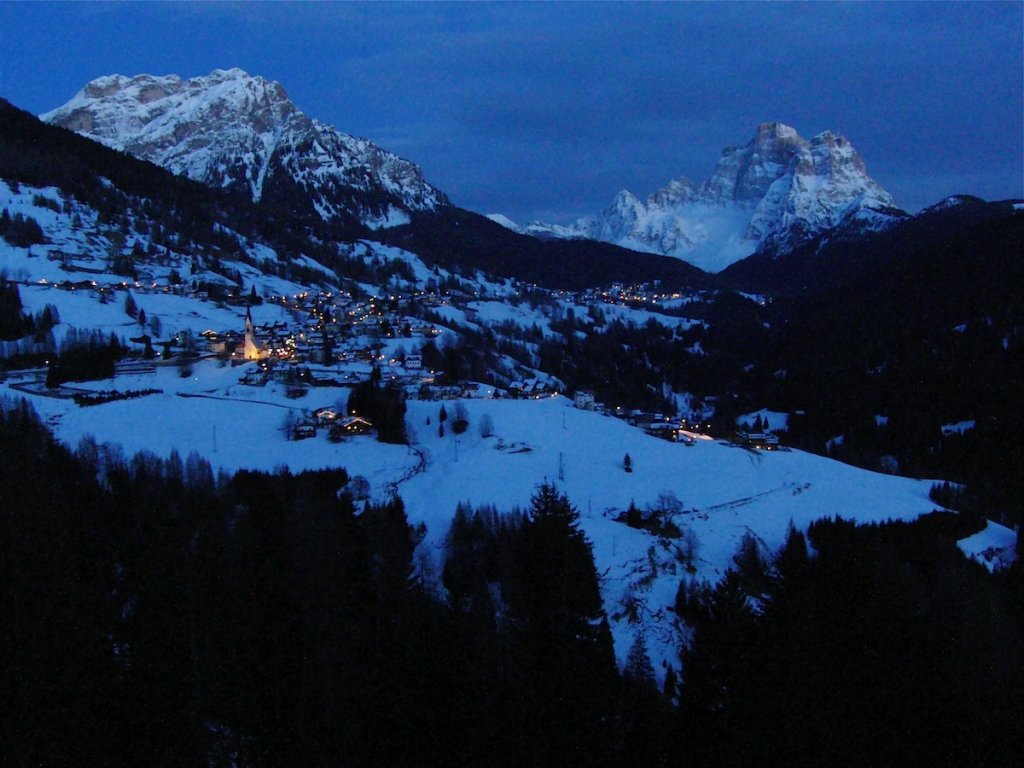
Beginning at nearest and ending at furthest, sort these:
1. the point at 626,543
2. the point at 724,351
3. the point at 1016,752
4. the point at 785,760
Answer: the point at 785,760, the point at 1016,752, the point at 626,543, the point at 724,351

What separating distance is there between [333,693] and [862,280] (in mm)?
170054

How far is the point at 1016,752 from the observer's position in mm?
22422

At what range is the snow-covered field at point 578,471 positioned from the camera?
42188 mm

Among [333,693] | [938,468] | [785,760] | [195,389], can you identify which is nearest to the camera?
[785,760]

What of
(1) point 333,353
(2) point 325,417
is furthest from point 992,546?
(1) point 333,353

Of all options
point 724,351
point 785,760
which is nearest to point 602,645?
point 785,760

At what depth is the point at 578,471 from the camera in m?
52.3

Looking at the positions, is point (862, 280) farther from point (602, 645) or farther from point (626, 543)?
point (602, 645)

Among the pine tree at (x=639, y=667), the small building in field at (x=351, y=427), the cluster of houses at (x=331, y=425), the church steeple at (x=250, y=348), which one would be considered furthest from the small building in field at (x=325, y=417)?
the pine tree at (x=639, y=667)

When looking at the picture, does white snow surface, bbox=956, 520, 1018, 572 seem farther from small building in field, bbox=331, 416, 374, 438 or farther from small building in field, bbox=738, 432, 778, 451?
small building in field, bbox=331, 416, 374, 438

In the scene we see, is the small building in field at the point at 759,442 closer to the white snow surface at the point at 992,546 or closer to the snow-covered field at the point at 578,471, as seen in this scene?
the snow-covered field at the point at 578,471

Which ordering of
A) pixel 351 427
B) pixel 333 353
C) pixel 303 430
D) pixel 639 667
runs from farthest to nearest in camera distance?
pixel 333 353 < pixel 351 427 < pixel 303 430 < pixel 639 667

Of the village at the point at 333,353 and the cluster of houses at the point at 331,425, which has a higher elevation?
the village at the point at 333,353

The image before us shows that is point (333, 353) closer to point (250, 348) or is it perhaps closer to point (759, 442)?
point (250, 348)
